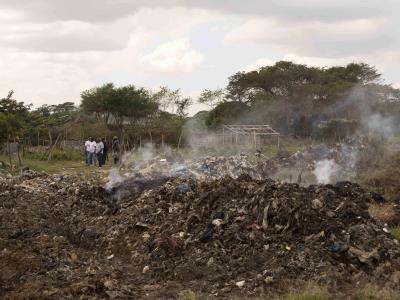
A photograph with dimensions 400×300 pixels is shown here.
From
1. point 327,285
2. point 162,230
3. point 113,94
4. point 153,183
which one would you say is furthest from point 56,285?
point 113,94

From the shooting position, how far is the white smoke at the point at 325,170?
14587mm

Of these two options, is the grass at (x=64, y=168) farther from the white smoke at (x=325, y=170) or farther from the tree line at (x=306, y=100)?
the tree line at (x=306, y=100)

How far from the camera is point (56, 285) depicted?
6.29 metres

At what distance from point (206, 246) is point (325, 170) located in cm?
875

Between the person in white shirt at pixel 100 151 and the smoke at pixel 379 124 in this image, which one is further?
the smoke at pixel 379 124

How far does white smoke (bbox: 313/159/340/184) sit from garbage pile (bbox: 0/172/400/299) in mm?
4099

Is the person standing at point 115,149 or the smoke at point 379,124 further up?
the smoke at point 379,124

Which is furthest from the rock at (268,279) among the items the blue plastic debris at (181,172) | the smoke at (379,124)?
Answer: the smoke at (379,124)

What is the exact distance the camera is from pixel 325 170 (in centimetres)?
1555

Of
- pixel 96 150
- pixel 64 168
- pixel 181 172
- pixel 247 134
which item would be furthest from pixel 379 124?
pixel 64 168

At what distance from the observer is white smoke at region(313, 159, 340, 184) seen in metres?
14.6

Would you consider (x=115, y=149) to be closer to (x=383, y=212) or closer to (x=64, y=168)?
(x=64, y=168)

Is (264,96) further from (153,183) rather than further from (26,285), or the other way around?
(26,285)

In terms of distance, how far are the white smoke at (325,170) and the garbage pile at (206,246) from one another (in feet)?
13.4
